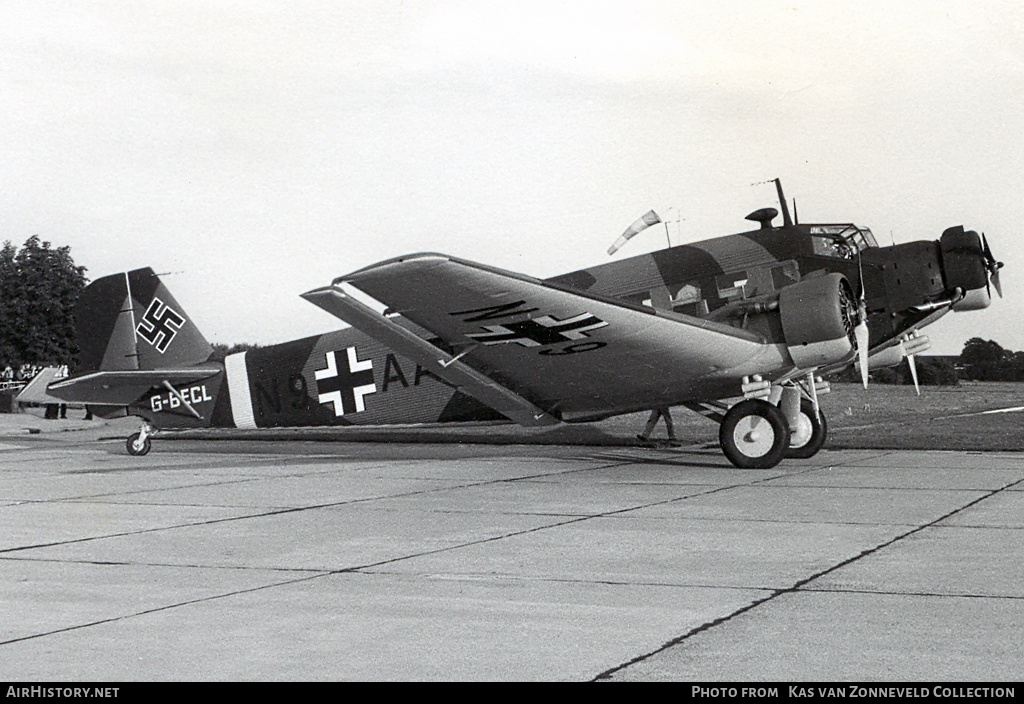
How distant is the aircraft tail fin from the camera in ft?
56.2

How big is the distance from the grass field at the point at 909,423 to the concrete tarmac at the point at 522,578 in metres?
5.14

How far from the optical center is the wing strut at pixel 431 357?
40.1 ft

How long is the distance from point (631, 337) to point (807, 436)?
3673mm

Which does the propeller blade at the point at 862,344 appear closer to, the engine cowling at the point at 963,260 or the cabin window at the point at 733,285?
the engine cowling at the point at 963,260

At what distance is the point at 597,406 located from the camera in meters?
14.0

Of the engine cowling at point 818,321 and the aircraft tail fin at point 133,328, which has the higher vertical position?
the aircraft tail fin at point 133,328

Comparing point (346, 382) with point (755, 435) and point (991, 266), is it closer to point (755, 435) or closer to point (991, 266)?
point (755, 435)

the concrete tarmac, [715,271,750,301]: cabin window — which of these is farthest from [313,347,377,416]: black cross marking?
[715,271,750,301]: cabin window

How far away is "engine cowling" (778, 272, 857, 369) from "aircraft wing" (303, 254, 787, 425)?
325mm

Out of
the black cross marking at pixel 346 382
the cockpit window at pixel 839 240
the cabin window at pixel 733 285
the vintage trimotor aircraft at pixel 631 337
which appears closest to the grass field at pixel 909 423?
the vintage trimotor aircraft at pixel 631 337

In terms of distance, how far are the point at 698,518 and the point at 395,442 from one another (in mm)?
13001

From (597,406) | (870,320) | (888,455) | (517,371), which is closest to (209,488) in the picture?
(517,371)

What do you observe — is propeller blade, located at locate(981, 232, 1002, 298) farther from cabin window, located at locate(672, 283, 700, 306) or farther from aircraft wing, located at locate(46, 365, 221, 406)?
aircraft wing, located at locate(46, 365, 221, 406)
